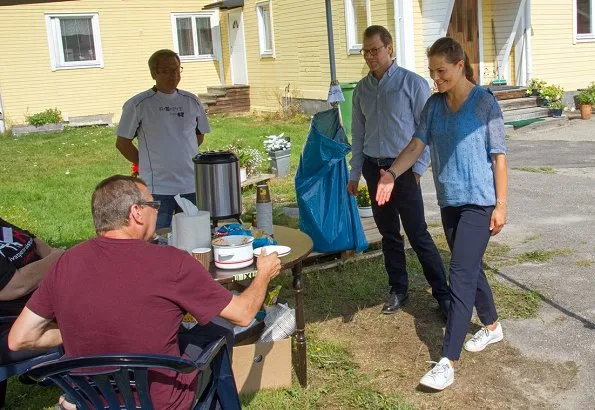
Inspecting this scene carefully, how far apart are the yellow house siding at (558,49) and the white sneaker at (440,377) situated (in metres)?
12.4

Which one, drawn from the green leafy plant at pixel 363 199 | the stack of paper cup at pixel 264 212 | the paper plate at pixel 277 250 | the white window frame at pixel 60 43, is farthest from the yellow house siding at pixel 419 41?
the paper plate at pixel 277 250

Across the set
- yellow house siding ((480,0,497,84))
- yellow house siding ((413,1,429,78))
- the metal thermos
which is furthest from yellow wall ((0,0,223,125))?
the metal thermos

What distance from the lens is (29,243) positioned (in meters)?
3.55

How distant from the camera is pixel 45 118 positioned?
17109 millimetres

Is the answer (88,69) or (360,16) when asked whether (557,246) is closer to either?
(360,16)

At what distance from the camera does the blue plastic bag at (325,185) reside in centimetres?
500

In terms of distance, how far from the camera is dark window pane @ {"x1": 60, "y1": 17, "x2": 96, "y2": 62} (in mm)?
17984

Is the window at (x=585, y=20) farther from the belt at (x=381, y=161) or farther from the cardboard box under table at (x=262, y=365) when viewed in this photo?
the cardboard box under table at (x=262, y=365)

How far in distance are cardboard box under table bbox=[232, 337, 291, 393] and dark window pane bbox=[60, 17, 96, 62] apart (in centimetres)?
1617

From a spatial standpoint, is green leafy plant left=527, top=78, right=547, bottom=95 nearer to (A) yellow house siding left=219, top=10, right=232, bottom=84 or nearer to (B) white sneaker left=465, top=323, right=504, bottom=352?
(A) yellow house siding left=219, top=10, right=232, bottom=84

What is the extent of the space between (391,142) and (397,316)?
3.90ft

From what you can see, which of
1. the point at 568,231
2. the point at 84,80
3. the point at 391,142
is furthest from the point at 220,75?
the point at 391,142

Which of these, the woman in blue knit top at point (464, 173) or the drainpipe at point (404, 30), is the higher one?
the drainpipe at point (404, 30)

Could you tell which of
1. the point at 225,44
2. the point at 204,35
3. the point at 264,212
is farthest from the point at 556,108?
the point at 264,212
